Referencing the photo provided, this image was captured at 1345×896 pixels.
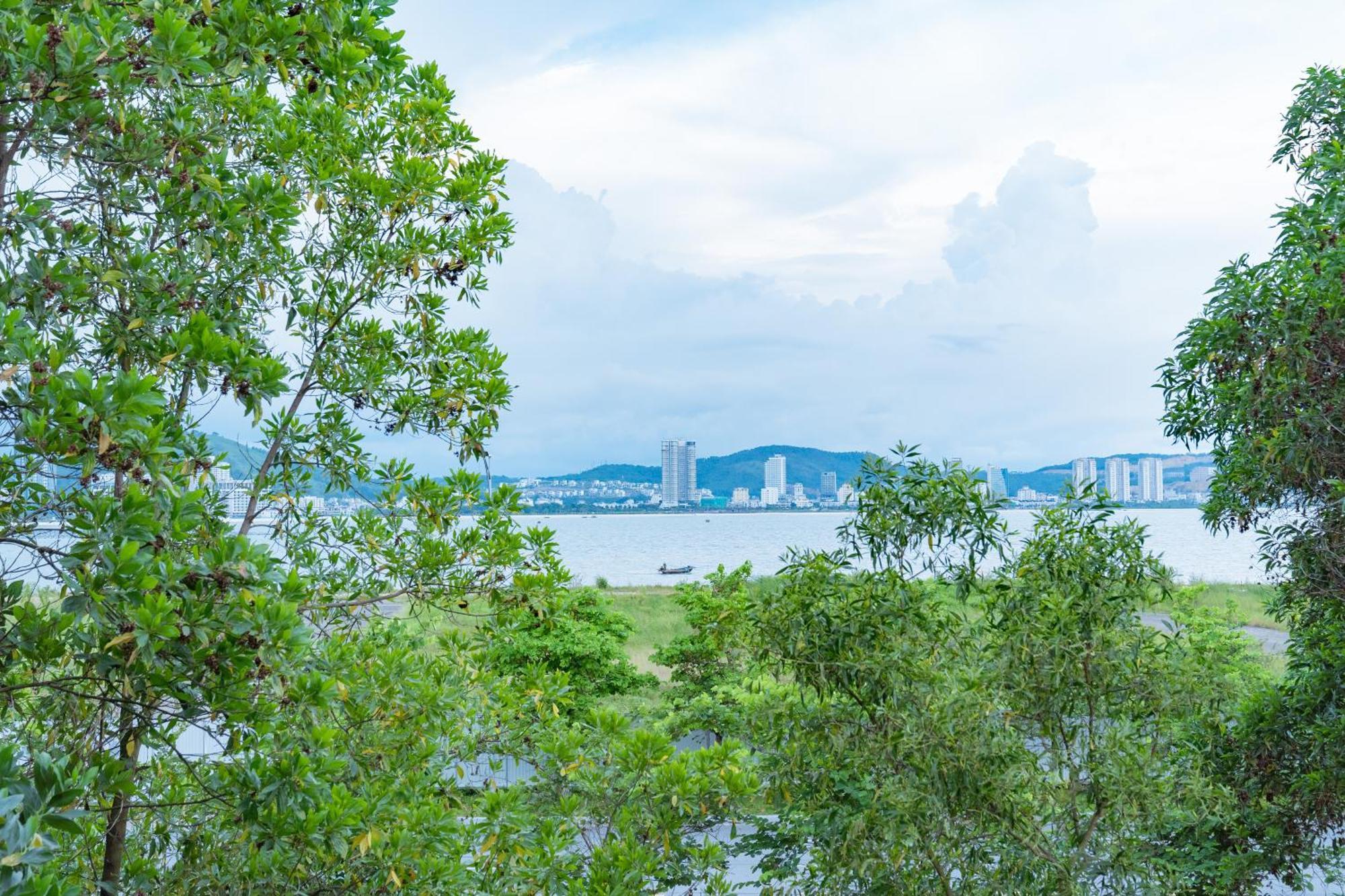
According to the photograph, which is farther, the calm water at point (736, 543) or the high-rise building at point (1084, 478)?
the calm water at point (736, 543)

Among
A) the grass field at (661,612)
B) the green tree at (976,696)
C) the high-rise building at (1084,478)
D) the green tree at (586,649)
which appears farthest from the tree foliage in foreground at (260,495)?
the grass field at (661,612)

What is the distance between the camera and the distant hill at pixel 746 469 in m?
34.0

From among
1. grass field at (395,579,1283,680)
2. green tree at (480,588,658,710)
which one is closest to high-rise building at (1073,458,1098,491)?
green tree at (480,588,658,710)

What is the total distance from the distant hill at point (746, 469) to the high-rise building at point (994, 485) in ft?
89.0

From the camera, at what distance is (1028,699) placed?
4.20 metres

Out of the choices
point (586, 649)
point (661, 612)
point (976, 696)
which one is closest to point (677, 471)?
point (661, 612)

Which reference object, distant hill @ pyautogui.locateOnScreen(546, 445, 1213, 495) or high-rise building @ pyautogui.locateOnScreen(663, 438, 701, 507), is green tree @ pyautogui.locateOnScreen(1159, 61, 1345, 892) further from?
high-rise building @ pyautogui.locateOnScreen(663, 438, 701, 507)

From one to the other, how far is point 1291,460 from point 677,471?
93.0 ft

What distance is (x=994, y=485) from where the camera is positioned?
429 centimetres

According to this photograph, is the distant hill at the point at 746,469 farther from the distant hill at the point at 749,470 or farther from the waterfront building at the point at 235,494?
the waterfront building at the point at 235,494

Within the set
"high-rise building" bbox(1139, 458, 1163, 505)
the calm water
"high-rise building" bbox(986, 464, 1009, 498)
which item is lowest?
the calm water

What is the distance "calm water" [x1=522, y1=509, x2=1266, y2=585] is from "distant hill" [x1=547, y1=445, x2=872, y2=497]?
266 cm

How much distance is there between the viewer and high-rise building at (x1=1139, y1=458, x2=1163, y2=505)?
48.5 ft

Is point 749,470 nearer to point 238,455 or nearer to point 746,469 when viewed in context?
point 746,469
